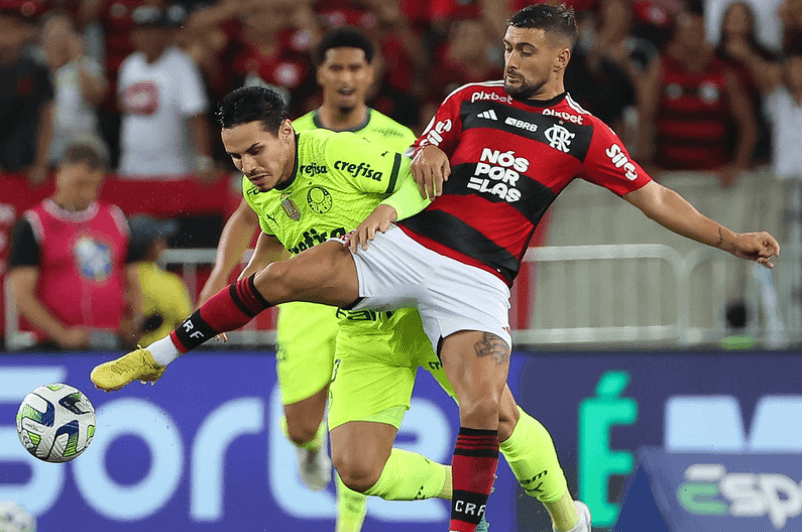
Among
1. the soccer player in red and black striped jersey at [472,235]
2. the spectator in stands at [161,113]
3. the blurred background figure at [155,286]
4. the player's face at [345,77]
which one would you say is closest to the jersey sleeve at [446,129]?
the soccer player in red and black striped jersey at [472,235]

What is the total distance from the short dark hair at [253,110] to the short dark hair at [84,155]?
10.9 ft

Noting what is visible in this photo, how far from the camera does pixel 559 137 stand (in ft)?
18.3

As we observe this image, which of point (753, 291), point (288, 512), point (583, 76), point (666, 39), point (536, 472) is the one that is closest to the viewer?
point (536, 472)

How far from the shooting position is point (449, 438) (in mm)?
7703

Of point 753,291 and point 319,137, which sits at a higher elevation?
point 319,137

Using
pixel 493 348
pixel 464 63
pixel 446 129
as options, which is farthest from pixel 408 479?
pixel 464 63

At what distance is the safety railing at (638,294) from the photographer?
8914mm

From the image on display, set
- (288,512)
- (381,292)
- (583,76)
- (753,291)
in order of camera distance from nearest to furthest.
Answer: (381,292)
(288,512)
(753,291)
(583,76)

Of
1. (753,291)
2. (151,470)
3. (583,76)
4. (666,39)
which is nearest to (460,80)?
(583,76)

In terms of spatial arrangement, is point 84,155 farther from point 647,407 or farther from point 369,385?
point 647,407

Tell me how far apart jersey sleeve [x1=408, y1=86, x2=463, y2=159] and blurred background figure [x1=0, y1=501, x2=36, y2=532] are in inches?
117

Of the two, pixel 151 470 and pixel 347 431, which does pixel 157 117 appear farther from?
pixel 347 431

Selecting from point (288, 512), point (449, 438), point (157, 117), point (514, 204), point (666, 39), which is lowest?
point (288, 512)

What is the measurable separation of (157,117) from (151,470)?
3447 millimetres
